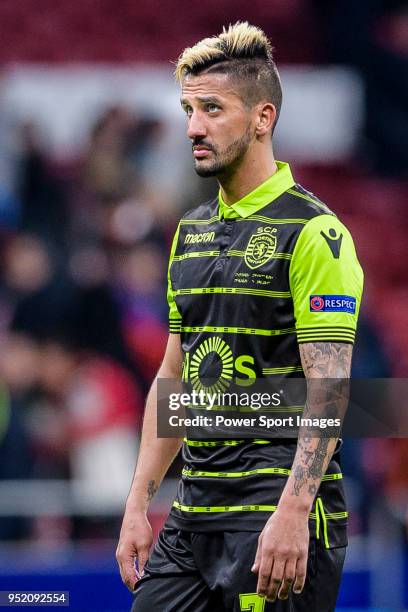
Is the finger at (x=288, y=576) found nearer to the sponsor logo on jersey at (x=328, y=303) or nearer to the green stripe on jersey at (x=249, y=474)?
the green stripe on jersey at (x=249, y=474)

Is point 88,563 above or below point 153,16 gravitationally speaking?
below

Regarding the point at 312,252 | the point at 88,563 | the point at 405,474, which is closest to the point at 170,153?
the point at 405,474

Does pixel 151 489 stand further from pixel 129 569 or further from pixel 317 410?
pixel 317 410

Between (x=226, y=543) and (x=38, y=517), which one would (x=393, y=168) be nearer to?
(x=38, y=517)

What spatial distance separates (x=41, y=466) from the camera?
6656 mm

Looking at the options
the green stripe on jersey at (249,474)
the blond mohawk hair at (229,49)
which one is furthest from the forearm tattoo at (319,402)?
the blond mohawk hair at (229,49)

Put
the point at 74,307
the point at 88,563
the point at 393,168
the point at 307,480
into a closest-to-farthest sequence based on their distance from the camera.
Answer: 1. the point at 307,480
2. the point at 88,563
3. the point at 74,307
4. the point at 393,168

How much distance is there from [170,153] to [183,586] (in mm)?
5214

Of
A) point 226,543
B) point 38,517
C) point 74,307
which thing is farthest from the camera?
point 74,307

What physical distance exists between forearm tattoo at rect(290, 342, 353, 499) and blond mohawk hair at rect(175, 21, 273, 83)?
0.83 metres

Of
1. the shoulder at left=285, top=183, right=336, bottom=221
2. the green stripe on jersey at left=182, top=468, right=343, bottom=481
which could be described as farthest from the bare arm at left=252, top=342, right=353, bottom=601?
the shoulder at left=285, top=183, right=336, bottom=221

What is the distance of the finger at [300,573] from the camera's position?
303 cm

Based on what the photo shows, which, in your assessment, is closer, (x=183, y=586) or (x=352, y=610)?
(x=183, y=586)

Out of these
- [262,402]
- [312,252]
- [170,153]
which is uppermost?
[170,153]
